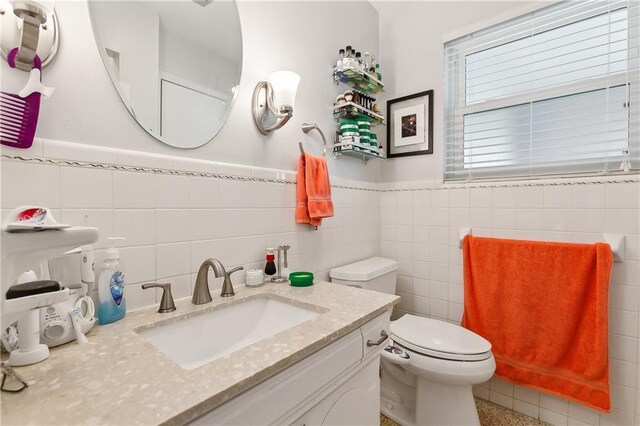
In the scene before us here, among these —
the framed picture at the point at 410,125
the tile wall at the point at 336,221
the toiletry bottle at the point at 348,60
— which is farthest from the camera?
the framed picture at the point at 410,125

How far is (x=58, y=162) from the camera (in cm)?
72

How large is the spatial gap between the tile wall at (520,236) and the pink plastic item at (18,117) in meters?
1.76

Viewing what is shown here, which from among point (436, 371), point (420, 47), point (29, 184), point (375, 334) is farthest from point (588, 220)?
point (29, 184)

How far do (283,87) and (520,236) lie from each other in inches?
55.6

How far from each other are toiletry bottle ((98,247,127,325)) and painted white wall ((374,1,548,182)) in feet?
5.43

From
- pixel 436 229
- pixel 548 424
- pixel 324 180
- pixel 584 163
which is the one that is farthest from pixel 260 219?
pixel 548 424

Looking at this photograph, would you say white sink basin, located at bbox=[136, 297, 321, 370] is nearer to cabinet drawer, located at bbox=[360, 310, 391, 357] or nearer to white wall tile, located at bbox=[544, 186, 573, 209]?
cabinet drawer, located at bbox=[360, 310, 391, 357]

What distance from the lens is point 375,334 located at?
92cm

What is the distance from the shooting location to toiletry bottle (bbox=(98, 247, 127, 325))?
29.1 inches

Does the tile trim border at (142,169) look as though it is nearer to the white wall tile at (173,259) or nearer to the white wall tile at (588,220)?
the white wall tile at (173,259)

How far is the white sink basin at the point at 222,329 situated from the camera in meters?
0.79

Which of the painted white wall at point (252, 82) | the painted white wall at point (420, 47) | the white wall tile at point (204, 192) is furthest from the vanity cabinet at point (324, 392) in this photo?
the painted white wall at point (420, 47)

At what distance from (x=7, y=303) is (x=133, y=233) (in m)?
0.43

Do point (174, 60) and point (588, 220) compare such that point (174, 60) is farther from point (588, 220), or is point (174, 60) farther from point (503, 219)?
point (588, 220)
